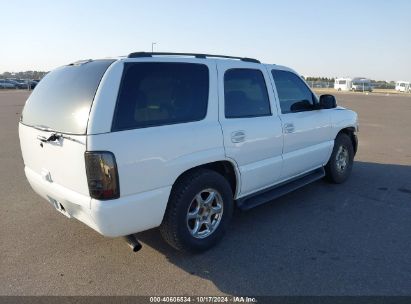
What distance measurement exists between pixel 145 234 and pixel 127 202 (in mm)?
1251

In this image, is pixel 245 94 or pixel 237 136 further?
pixel 245 94

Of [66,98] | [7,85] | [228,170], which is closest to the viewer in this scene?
[66,98]

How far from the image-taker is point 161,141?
2.98m

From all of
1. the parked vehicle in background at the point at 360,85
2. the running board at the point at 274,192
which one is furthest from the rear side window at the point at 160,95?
the parked vehicle in background at the point at 360,85

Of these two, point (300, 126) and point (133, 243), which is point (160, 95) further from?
point (300, 126)

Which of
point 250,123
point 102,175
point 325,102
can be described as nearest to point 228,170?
point 250,123

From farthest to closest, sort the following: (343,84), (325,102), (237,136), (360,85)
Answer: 1. (343,84)
2. (360,85)
3. (325,102)
4. (237,136)

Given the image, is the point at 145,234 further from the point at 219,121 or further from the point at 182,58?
the point at 182,58

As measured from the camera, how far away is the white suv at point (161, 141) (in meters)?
2.79

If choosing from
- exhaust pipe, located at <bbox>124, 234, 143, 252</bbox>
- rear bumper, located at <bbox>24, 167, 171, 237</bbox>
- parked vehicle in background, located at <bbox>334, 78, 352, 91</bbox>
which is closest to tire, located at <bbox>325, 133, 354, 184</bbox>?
rear bumper, located at <bbox>24, 167, 171, 237</bbox>

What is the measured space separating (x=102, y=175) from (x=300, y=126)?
280 cm

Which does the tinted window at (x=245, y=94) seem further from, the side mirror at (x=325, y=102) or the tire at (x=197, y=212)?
the side mirror at (x=325, y=102)

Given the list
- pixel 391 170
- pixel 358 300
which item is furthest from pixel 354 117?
pixel 358 300

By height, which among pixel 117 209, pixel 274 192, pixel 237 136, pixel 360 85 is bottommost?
pixel 274 192
